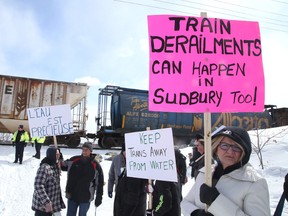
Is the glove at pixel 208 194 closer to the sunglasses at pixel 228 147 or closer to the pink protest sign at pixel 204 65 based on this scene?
the sunglasses at pixel 228 147

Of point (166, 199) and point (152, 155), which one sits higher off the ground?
point (152, 155)

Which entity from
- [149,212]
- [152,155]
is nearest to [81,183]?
[149,212]

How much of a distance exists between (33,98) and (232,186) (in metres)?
16.3

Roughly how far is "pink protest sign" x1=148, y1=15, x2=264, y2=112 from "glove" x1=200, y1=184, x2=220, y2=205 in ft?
2.31

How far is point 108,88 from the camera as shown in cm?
1738

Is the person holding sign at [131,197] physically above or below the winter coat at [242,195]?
below

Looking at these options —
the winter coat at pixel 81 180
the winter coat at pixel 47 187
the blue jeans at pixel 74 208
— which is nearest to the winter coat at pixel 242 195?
the winter coat at pixel 47 187

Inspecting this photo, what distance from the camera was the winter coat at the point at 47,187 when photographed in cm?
372

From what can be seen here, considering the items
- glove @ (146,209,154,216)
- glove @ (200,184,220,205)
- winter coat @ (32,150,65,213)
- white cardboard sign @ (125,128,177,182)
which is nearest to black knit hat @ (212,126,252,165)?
glove @ (200,184,220,205)

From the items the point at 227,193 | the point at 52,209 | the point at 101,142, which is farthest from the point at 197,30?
the point at 101,142

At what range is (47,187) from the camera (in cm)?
390

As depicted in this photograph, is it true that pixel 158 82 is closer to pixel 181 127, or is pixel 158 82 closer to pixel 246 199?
pixel 246 199

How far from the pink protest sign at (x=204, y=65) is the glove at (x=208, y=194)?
2.31ft

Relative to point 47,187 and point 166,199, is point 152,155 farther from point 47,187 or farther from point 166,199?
point 47,187
